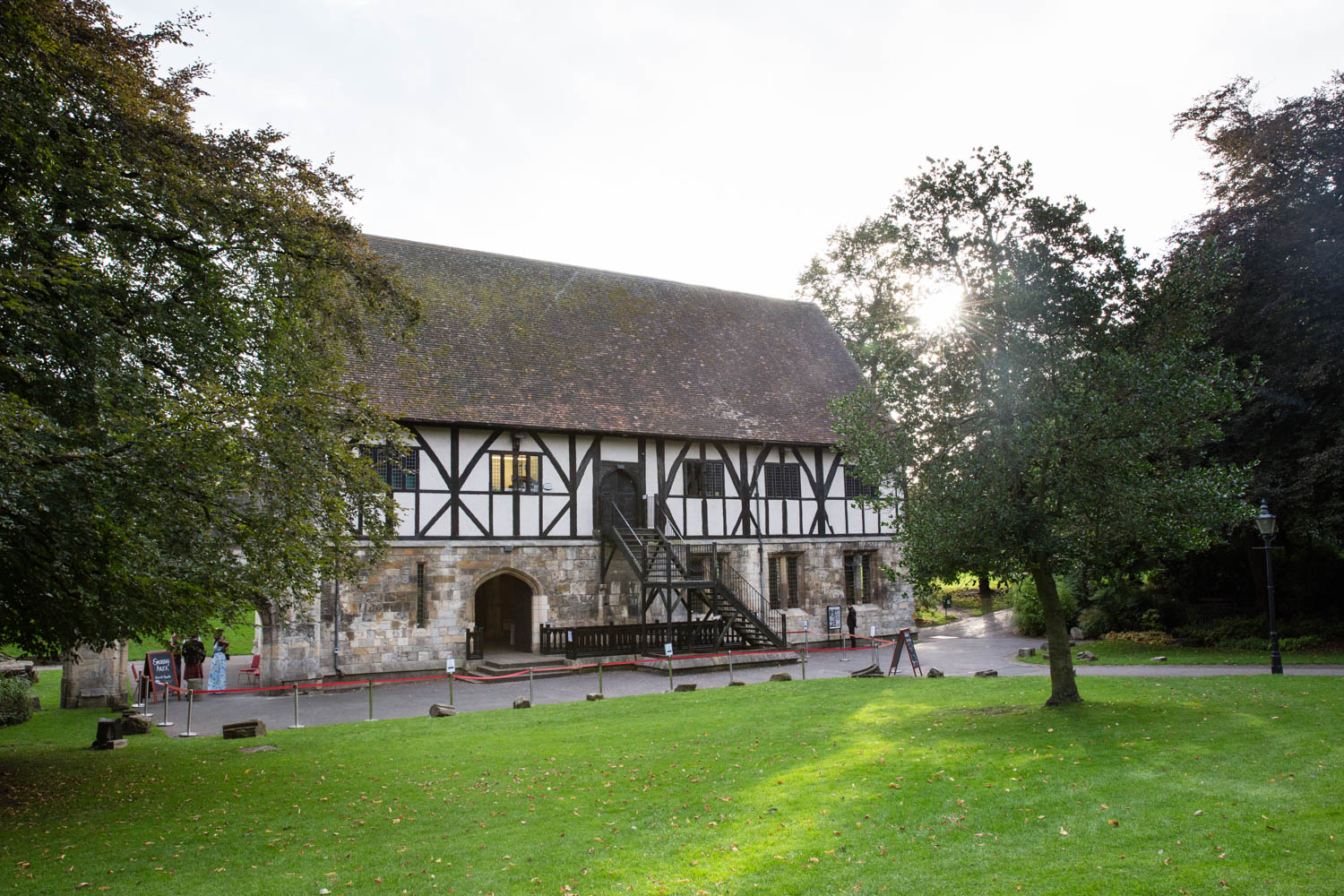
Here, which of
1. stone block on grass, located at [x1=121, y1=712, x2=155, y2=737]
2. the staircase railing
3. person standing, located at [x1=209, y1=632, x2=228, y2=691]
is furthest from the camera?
the staircase railing

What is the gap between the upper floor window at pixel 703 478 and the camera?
24953 mm

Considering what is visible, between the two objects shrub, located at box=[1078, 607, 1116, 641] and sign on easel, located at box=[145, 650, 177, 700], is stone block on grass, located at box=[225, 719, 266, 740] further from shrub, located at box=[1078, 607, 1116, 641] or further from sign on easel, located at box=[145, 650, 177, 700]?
shrub, located at box=[1078, 607, 1116, 641]

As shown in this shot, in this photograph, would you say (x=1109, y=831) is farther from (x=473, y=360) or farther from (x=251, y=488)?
(x=473, y=360)

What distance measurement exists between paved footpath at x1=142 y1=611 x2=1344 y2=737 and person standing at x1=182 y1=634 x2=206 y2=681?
1.13 metres

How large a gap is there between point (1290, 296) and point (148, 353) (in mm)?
22078

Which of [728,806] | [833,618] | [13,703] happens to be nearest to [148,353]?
[728,806]

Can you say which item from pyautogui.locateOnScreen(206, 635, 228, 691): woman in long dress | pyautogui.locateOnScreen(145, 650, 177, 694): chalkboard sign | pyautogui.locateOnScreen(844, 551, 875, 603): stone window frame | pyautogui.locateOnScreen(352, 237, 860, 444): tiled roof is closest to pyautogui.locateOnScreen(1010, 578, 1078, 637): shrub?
pyautogui.locateOnScreen(844, 551, 875, 603): stone window frame

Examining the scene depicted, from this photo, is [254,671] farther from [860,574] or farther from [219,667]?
[860,574]

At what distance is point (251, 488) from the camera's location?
376 inches

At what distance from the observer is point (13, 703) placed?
15609 millimetres

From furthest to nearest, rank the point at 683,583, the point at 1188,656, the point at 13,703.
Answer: the point at 683,583 < the point at 1188,656 < the point at 13,703

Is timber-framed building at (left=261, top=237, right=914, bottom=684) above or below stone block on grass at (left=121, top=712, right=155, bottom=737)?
above

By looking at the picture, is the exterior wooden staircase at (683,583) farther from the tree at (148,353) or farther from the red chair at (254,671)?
the tree at (148,353)

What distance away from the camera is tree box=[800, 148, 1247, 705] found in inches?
439
